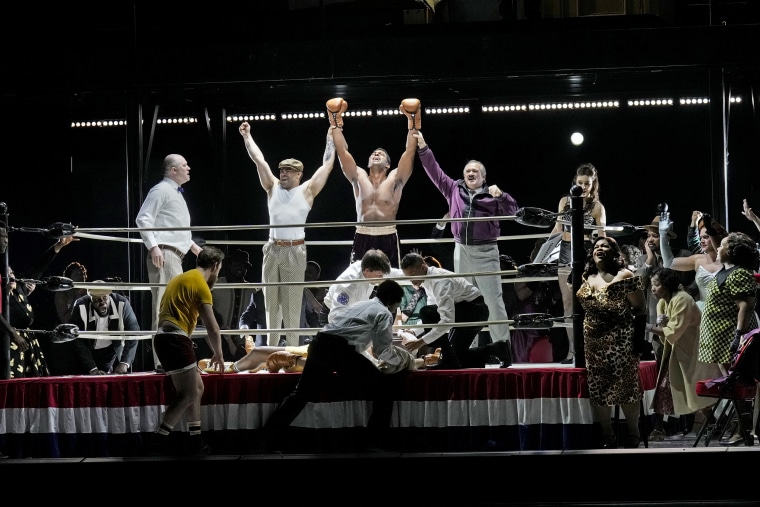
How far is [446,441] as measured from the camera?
6109 mm

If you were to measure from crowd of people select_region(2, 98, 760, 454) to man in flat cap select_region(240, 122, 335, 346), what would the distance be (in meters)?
0.01

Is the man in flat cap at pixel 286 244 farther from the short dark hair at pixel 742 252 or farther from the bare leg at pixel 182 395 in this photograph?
the short dark hair at pixel 742 252

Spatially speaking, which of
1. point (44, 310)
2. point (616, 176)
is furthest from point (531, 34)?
point (44, 310)

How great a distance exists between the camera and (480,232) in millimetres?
7582

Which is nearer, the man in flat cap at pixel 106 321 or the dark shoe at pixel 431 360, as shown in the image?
the dark shoe at pixel 431 360

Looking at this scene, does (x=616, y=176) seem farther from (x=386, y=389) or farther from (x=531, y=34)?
(x=386, y=389)

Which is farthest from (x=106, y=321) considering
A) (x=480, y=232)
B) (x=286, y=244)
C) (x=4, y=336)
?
(x=480, y=232)

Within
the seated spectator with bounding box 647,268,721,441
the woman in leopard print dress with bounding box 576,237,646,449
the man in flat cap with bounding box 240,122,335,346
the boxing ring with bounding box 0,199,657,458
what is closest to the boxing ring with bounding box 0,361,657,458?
the boxing ring with bounding box 0,199,657,458

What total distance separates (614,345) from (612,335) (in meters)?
0.05

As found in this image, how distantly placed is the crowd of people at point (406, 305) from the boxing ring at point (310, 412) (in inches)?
5.4

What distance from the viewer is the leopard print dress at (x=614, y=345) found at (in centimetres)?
577

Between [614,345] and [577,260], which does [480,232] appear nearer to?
[577,260]

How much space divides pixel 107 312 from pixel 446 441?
3.15 metres

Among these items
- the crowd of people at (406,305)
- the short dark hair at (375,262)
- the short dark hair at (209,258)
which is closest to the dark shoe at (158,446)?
the crowd of people at (406,305)
